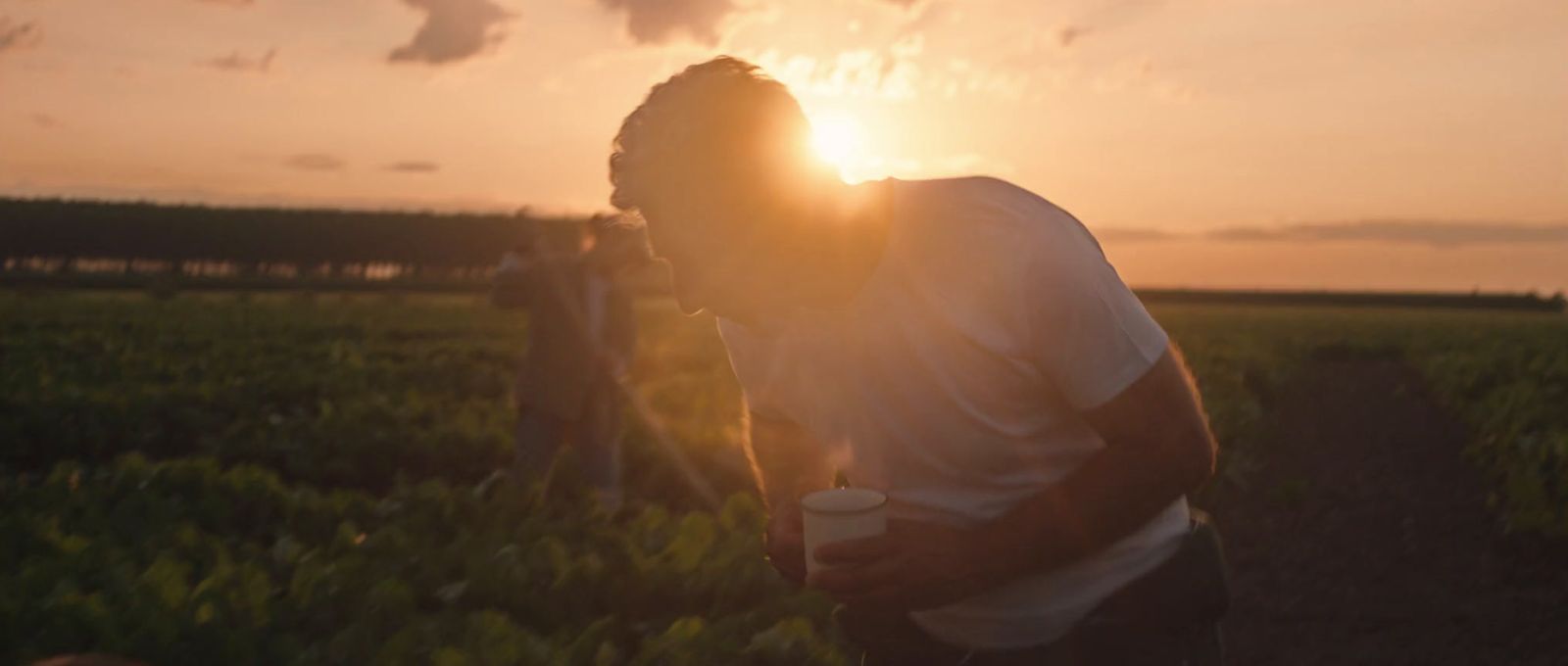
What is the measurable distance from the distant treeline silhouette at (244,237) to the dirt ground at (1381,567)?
85.1 m

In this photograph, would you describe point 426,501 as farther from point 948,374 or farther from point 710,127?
point 948,374

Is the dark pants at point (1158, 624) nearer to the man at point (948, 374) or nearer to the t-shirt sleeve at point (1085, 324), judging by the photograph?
the man at point (948, 374)

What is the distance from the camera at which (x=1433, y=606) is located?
813 cm

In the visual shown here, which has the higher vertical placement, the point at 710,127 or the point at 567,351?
the point at 710,127

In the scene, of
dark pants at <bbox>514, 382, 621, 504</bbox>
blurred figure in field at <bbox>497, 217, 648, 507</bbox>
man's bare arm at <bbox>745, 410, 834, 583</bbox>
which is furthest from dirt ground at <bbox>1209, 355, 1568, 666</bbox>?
man's bare arm at <bbox>745, 410, 834, 583</bbox>

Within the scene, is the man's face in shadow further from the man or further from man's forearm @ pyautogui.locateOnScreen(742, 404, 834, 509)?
man's forearm @ pyautogui.locateOnScreen(742, 404, 834, 509)

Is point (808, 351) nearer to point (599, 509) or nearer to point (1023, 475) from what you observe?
point (1023, 475)

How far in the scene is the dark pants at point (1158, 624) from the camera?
6.78 feet

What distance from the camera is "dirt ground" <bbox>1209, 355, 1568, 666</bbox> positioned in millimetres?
7285

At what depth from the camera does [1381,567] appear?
9.21 metres

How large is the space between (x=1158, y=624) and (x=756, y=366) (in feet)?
2.74

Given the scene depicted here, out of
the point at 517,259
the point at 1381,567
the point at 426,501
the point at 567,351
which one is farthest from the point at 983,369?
the point at 1381,567

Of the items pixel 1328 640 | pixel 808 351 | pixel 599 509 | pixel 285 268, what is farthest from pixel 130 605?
pixel 285 268

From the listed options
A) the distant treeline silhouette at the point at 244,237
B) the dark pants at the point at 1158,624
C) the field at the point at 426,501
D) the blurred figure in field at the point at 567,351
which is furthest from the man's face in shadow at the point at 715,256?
the distant treeline silhouette at the point at 244,237
